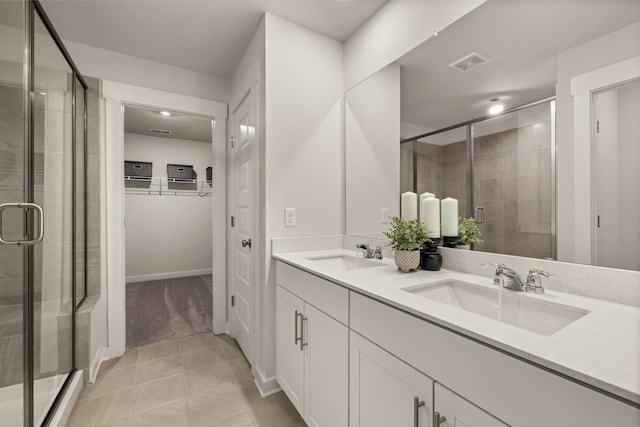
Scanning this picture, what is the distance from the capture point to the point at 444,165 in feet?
4.59

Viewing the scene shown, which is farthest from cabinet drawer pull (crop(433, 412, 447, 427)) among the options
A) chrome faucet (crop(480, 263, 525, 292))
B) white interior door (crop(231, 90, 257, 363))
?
white interior door (crop(231, 90, 257, 363))

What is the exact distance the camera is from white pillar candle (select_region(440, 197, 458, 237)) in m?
1.35

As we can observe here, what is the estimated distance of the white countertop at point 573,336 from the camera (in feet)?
1.60

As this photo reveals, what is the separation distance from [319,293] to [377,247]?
0.58 meters

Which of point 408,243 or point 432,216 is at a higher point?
point 432,216

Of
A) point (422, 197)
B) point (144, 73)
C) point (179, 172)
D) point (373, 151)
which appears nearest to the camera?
point (422, 197)

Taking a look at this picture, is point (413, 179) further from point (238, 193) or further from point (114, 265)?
point (114, 265)

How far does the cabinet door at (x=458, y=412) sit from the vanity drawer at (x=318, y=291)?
429 mm

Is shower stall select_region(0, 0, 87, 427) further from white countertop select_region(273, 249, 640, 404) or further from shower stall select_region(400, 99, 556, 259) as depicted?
shower stall select_region(400, 99, 556, 259)

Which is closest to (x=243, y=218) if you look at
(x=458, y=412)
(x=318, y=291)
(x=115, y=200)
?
(x=115, y=200)

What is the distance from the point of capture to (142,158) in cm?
439

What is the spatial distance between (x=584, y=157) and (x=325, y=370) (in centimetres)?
129

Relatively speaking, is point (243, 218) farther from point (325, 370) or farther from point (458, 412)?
point (458, 412)

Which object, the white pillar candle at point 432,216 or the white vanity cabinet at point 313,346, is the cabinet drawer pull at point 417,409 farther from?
the white pillar candle at point 432,216
